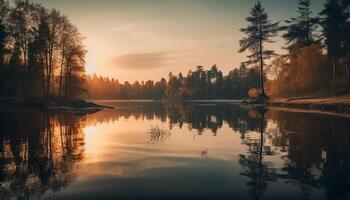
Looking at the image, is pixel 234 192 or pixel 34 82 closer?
pixel 234 192

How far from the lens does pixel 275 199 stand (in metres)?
5.97

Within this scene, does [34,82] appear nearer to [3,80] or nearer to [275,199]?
[3,80]

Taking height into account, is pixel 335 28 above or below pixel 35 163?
above

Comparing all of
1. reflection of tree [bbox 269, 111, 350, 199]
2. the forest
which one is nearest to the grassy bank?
the forest

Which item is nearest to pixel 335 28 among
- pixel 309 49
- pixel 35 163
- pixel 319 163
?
pixel 309 49

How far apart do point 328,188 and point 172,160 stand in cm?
509

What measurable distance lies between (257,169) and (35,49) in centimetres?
4760

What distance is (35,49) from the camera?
46.0 m

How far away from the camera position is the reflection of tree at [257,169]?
6660mm

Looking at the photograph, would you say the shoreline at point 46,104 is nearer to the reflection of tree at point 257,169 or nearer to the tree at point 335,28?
the reflection of tree at point 257,169

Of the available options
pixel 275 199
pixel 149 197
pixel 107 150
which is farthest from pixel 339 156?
pixel 107 150

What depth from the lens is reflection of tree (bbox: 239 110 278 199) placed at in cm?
666

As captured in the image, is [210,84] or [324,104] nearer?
[324,104]

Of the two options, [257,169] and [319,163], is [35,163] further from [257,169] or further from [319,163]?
[319,163]
